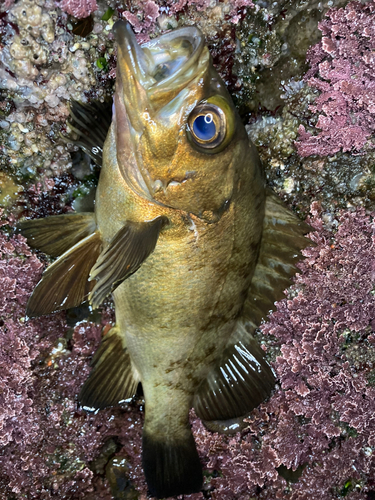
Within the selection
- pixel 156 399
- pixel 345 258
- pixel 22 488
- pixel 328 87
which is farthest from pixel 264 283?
pixel 22 488

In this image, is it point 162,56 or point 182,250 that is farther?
point 182,250

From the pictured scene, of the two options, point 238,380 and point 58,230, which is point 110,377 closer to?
point 238,380

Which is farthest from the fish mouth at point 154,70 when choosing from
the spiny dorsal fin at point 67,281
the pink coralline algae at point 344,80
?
the pink coralline algae at point 344,80

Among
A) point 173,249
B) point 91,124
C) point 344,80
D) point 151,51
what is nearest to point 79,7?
point 91,124

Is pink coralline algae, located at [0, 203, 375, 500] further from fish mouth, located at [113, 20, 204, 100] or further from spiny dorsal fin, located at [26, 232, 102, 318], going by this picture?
fish mouth, located at [113, 20, 204, 100]

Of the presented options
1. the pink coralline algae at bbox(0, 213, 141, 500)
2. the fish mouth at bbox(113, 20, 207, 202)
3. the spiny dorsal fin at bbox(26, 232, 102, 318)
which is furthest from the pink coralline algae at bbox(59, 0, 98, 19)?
the pink coralline algae at bbox(0, 213, 141, 500)
